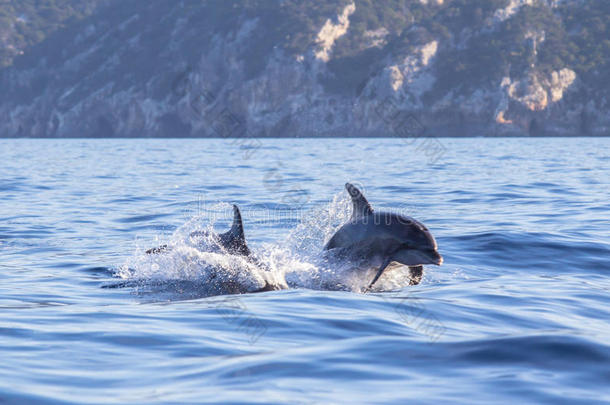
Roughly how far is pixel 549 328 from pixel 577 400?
2.22m

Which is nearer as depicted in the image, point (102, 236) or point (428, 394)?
point (428, 394)

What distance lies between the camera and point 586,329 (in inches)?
272

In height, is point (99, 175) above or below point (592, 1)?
below

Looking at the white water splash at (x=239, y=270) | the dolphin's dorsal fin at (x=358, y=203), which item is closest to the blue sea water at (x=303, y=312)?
the white water splash at (x=239, y=270)

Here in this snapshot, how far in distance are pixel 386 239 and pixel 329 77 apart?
97.3 metres

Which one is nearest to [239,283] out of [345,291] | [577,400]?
[345,291]

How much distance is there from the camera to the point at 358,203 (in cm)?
1010

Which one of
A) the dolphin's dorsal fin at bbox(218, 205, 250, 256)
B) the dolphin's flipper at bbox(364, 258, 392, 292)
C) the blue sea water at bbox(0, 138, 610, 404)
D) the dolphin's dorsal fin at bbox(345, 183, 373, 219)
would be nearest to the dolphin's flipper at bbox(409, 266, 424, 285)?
the blue sea water at bbox(0, 138, 610, 404)

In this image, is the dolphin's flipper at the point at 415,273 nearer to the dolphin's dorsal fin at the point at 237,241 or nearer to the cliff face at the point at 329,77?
the dolphin's dorsal fin at the point at 237,241

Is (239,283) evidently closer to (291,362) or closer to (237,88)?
(291,362)

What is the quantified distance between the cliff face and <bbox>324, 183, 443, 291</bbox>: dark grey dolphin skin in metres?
85.0

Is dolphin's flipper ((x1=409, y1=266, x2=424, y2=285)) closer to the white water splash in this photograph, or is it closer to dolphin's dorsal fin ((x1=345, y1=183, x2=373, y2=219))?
the white water splash

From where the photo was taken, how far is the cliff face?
96.4 m

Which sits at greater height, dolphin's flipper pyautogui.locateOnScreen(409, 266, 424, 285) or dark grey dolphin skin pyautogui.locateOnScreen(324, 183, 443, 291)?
dark grey dolphin skin pyautogui.locateOnScreen(324, 183, 443, 291)
